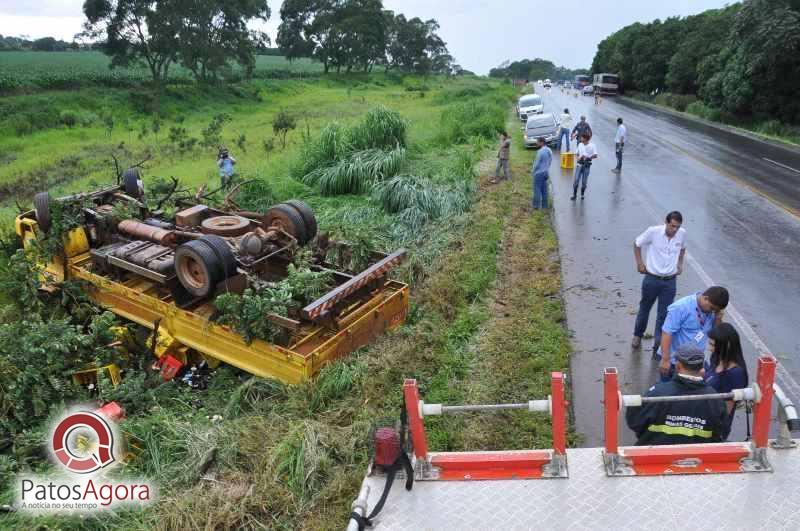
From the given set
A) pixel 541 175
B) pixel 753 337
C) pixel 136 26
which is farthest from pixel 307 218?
pixel 136 26

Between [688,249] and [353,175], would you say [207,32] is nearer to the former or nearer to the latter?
[353,175]

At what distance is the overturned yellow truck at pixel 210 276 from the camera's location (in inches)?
261

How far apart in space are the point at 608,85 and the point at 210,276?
63457mm

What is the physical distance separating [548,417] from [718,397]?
2.14m

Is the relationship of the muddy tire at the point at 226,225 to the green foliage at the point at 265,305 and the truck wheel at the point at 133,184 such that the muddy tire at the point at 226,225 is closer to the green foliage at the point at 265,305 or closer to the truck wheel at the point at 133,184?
the green foliage at the point at 265,305

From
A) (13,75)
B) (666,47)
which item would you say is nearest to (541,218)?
(13,75)

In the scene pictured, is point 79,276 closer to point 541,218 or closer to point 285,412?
point 285,412

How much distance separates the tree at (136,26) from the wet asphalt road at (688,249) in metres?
35.1

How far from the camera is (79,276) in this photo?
841 cm

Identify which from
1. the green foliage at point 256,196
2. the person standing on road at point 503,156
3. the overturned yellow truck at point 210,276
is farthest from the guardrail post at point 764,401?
the person standing on road at point 503,156

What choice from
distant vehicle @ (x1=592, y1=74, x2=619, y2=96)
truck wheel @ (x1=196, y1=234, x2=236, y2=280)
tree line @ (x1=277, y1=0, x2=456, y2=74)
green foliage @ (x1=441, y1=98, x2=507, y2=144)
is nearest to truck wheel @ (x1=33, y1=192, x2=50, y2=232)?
truck wheel @ (x1=196, y1=234, x2=236, y2=280)

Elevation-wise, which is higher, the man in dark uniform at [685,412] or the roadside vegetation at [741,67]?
the roadside vegetation at [741,67]

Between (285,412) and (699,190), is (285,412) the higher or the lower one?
the lower one

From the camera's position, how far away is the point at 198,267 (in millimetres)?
7074
